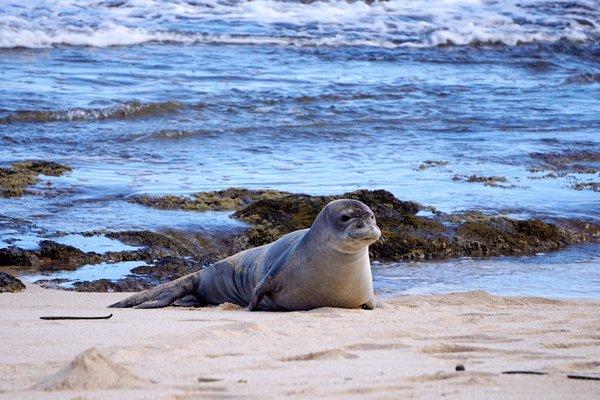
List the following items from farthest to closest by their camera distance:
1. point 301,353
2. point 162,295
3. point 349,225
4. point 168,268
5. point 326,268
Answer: point 168,268, point 162,295, point 326,268, point 349,225, point 301,353

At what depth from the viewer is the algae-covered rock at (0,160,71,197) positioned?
11.2 metres

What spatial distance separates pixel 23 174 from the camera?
38.8ft

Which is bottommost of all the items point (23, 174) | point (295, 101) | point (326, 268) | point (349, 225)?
point (295, 101)

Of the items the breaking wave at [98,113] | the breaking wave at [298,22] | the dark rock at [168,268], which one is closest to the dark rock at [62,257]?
the dark rock at [168,268]

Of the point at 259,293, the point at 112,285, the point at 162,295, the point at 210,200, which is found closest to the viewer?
the point at 259,293

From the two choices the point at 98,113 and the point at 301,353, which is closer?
the point at 301,353

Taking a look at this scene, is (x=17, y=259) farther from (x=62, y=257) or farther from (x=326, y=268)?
(x=326, y=268)

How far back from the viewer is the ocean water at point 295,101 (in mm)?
11867

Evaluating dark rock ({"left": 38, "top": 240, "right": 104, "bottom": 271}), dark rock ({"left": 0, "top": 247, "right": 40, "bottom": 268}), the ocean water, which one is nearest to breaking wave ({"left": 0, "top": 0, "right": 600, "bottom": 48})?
the ocean water

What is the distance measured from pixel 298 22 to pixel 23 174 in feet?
54.0

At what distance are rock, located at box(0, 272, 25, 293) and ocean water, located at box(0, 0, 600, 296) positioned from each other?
1715 millimetres

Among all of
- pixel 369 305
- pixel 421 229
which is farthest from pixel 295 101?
pixel 369 305

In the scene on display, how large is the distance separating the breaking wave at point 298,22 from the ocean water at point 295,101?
6 centimetres

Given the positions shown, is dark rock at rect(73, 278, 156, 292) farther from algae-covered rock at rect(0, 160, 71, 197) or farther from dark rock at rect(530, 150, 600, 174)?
dark rock at rect(530, 150, 600, 174)
